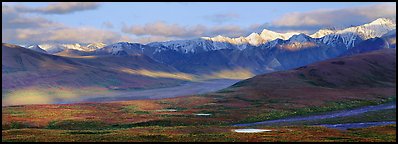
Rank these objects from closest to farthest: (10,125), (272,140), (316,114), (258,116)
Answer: (272,140), (10,125), (258,116), (316,114)

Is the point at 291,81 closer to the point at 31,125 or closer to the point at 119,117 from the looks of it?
the point at 119,117

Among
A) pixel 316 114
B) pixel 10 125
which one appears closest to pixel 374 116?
pixel 316 114

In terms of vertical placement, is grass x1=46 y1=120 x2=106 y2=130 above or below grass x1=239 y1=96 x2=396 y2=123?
above

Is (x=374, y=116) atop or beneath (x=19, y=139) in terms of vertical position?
beneath

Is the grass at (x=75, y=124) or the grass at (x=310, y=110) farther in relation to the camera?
the grass at (x=310, y=110)

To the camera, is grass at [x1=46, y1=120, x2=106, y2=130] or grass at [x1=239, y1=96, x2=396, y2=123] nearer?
grass at [x1=46, y1=120, x2=106, y2=130]

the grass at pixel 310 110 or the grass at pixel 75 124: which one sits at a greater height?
the grass at pixel 75 124

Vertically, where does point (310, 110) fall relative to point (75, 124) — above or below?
below

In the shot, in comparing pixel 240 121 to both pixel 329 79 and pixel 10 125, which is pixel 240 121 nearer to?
pixel 10 125

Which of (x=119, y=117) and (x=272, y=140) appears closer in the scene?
(x=272, y=140)

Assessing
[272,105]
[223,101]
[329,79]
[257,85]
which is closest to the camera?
[272,105]

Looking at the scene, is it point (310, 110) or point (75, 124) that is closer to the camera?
point (75, 124)
